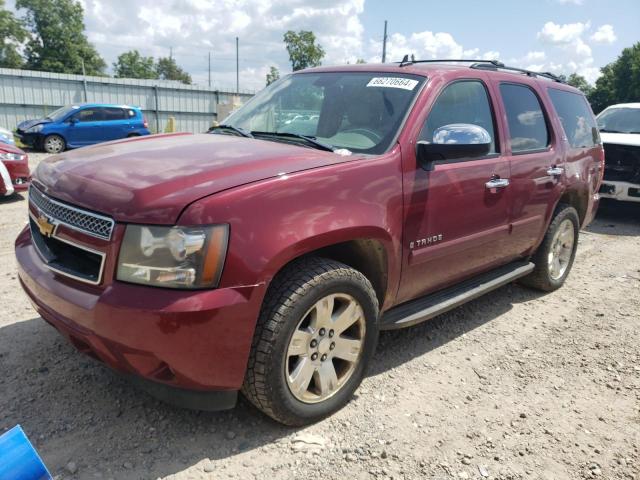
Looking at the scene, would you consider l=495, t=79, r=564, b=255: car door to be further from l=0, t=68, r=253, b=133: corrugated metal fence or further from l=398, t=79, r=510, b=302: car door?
l=0, t=68, r=253, b=133: corrugated metal fence

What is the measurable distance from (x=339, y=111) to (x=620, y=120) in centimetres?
807

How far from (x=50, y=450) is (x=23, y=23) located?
60593 millimetres

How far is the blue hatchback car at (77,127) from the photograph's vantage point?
624 inches

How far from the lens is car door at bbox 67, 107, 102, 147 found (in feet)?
53.3

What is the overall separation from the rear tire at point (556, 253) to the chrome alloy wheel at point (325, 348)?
257cm

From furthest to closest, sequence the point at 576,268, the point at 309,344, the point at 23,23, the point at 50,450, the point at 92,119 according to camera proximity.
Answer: the point at 23,23 → the point at 92,119 → the point at 576,268 → the point at 309,344 → the point at 50,450

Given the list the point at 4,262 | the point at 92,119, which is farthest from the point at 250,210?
the point at 92,119

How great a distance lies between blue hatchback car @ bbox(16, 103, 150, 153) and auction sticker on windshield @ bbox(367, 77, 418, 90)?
49.0 feet

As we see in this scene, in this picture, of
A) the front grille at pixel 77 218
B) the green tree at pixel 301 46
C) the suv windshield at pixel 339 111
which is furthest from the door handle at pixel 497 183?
the green tree at pixel 301 46

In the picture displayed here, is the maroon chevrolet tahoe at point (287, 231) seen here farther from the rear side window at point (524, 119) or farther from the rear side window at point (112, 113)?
the rear side window at point (112, 113)

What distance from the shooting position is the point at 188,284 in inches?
86.7

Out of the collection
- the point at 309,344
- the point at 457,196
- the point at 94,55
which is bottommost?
the point at 309,344

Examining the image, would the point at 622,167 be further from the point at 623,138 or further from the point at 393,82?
the point at 393,82

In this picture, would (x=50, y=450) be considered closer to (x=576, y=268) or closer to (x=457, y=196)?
(x=457, y=196)
